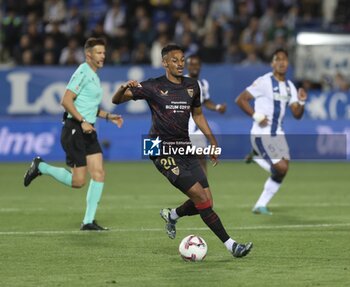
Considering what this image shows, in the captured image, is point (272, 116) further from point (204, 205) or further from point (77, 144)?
point (204, 205)

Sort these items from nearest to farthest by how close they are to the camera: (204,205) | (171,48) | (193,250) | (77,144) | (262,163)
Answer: (193,250) < (204,205) < (171,48) < (77,144) < (262,163)

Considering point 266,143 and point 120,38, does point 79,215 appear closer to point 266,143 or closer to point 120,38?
point 266,143

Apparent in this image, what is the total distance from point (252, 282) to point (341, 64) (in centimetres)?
1758

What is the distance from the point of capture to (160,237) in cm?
1172

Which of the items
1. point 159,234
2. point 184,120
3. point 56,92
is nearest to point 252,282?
point 184,120

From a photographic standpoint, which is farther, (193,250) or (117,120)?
(117,120)

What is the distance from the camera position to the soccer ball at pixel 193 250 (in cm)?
994

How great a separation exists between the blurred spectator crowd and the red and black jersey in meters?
14.2

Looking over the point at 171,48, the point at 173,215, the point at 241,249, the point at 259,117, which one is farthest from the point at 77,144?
the point at 241,249

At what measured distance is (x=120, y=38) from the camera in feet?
83.8

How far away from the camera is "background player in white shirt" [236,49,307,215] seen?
1424 centimetres

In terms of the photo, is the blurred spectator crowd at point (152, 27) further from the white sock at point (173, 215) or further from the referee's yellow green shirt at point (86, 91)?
the white sock at point (173, 215)

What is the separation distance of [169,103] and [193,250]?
62.0 inches

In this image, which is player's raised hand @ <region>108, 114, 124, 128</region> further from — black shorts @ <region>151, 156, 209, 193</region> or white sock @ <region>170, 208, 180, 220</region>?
black shorts @ <region>151, 156, 209, 193</region>
